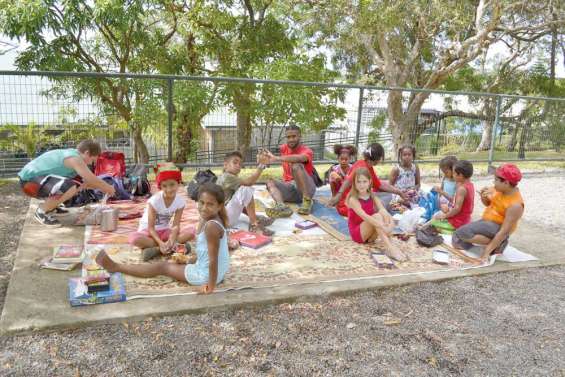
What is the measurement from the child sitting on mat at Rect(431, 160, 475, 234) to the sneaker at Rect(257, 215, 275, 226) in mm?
1786

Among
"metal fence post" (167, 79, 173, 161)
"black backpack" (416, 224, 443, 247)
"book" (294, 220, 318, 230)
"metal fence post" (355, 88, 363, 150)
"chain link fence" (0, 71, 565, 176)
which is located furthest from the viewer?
"metal fence post" (355, 88, 363, 150)

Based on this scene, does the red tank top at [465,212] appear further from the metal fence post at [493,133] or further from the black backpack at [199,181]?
the metal fence post at [493,133]

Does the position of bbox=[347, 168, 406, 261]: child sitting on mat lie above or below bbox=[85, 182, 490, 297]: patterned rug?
above

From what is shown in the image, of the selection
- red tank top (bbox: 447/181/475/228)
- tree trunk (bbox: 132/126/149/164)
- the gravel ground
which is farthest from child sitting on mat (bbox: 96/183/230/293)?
tree trunk (bbox: 132/126/149/164)

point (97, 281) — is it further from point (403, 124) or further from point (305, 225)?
point (403, 124)

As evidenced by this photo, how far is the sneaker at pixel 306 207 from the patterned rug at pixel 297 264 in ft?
2.84

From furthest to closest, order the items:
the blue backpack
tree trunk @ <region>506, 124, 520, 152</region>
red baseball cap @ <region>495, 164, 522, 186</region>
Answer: tree trunk @ <region>506, 124, 520, 152</region>, the blue backpack, red baseball cap @ <region>495, 164, 522, 186</region>

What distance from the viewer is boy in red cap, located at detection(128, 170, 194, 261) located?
12.9 feet

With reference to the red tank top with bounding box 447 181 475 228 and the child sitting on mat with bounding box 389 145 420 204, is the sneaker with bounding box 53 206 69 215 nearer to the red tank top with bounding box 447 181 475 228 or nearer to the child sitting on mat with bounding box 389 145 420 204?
the child sitting on mat with bounding box 389 145 420 204

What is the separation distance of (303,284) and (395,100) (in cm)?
778

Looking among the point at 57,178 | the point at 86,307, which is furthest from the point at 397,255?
the point at 57,178

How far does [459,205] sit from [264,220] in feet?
6.90

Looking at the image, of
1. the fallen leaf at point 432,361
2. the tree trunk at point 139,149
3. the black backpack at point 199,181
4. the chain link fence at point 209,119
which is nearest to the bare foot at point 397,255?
the fallen leaf at point 432,361

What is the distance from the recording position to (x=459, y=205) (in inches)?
186
